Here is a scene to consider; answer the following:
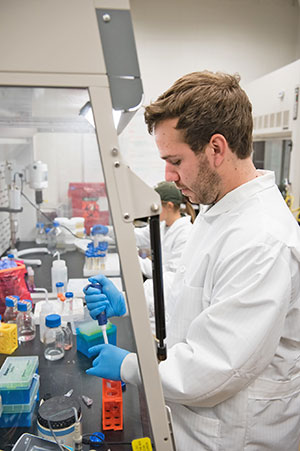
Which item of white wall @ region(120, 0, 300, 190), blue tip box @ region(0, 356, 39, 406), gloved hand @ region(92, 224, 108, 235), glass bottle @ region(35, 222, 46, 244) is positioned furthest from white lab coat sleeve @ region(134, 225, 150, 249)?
white wall @ region(120, 0, 300, 190)

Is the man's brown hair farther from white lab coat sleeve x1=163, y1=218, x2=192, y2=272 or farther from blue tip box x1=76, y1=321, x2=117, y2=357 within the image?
white lab coat sleeve x1=163, y1=218, x2=192, y2=272

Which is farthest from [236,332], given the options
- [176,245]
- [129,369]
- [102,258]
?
[176,245]

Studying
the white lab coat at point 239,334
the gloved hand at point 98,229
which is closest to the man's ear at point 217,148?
the white lab coat at point 239,334

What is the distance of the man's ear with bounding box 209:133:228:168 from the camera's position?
37.4 inches

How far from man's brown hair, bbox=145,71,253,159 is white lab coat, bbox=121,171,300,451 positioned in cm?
16

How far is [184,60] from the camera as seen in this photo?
167 inches

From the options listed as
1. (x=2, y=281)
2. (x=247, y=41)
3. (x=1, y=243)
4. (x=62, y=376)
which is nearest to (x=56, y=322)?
(x=62, y=376)

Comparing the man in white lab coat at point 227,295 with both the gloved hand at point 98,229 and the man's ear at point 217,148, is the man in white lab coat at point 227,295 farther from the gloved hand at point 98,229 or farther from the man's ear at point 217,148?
the gloved hand at point 98,229

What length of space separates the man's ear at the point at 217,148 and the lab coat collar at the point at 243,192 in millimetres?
96

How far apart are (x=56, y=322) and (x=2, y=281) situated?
570 mm

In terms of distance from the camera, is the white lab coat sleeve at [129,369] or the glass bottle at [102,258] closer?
the white lab coat sleeve at [129,369]

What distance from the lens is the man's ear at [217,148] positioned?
95 cm

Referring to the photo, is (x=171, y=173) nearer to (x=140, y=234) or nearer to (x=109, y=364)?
(x=140, y=234)

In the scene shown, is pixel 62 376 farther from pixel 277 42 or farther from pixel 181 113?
pixel 277 42
